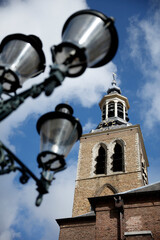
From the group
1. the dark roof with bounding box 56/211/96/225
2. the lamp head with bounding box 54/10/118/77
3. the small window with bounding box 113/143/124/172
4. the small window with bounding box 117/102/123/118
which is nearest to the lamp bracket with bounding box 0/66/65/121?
the lamp head with bounding box 54/10/118/77

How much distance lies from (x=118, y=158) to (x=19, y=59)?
1900cm

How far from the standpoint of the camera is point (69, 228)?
42.6ft

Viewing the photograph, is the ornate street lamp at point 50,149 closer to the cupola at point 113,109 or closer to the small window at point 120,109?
the cupola at point 113,109

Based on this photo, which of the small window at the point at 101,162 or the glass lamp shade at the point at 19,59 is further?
the small window at the point at 101,162

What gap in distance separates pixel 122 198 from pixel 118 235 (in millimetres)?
1445

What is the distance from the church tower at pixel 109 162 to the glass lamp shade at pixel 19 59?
654 inches

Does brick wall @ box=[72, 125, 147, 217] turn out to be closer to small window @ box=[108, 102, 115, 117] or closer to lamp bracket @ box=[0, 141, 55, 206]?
small window @ box=[108, 102, 115, 117]

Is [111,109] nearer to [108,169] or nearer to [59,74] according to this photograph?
[108,169]

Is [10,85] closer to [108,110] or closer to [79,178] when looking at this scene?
[79,178]

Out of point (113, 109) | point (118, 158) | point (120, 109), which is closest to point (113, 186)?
point (118, 158)

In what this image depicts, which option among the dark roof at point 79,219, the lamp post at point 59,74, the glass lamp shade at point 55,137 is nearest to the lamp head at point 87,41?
the lamp post at point 59,74

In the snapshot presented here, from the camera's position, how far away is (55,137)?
2.42 metres

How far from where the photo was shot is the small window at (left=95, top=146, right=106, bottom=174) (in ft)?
67.7

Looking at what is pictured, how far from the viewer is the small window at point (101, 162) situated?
67.7ft
